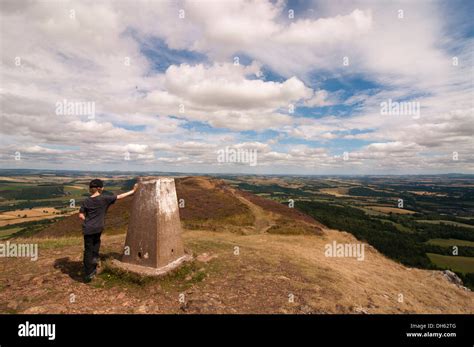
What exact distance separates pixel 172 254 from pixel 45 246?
29.1 ft

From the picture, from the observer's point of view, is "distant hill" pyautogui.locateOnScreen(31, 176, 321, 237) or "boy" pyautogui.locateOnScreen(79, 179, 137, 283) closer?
"boy" pyautogui.locateOnScreen(79, 179, 137, 283)

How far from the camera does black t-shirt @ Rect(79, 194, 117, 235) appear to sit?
784cm

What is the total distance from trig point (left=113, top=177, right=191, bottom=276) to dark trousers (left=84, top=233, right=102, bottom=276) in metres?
0.91

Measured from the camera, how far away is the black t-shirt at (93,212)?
7.84m

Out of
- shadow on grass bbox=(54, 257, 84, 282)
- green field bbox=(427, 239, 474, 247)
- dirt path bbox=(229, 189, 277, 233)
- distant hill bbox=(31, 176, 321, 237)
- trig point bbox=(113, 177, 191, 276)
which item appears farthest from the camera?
green field bbox=(427, 239, 474, 247)

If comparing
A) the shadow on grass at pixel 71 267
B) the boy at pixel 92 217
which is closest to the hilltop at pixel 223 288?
the shadow on grass at pixel 71 267

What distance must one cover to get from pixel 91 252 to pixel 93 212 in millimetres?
1391

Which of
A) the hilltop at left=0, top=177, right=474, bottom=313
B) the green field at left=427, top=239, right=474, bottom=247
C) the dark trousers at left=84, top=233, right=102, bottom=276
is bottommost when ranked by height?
the green field at left=427, top=239, right=474, bottom=247

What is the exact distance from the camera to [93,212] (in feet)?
26.0

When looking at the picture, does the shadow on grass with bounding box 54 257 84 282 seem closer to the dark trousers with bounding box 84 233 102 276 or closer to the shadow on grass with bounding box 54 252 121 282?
the shadow on grass with bounding box 54 252 121 282

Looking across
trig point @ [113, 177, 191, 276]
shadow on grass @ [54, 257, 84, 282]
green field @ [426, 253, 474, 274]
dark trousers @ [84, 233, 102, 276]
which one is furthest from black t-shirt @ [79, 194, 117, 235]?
green field @ [426, 253, 474, 274]

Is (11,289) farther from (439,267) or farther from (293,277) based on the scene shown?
(439,267)
